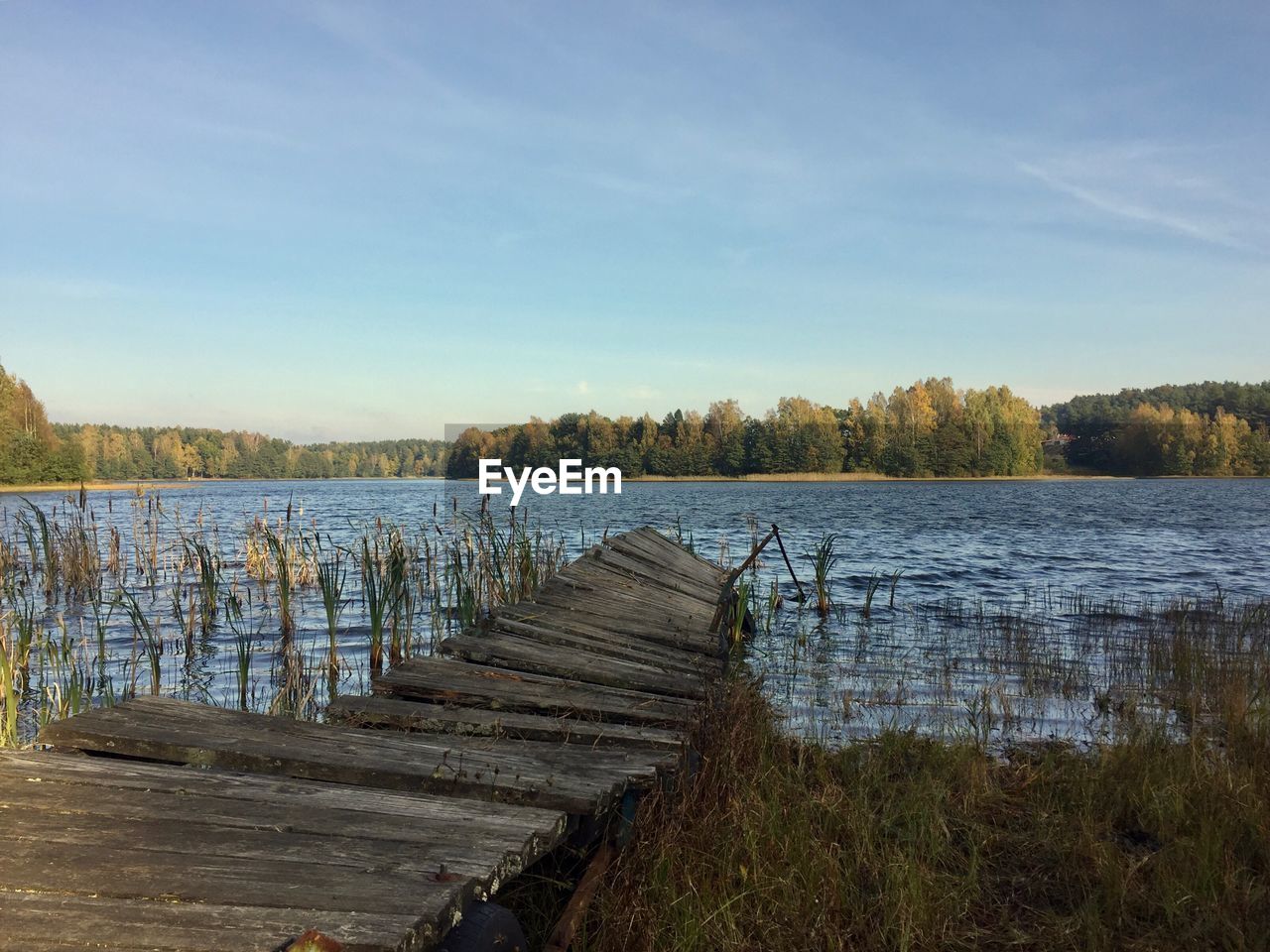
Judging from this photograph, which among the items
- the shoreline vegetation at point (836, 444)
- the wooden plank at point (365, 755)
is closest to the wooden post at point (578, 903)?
the wooden plank at point (365, 755)

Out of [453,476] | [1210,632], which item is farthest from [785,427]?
[1210,632]

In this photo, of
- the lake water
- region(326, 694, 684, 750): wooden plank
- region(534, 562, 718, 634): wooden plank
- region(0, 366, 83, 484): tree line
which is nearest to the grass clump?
region(326, 694, 684, 750): wooden plank

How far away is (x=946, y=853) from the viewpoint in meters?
4.17

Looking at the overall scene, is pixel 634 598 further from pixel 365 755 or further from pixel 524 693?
pixel 365 755

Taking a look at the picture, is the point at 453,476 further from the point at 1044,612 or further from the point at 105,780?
the point at 105,780

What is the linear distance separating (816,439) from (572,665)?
98.4 metres

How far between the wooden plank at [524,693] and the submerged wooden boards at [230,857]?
1581mm

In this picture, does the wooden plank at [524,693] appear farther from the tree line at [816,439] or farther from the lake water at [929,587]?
the tree line at [816,439]

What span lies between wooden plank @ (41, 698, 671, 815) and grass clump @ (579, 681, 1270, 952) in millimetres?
442

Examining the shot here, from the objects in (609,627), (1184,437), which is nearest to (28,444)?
(609,627)

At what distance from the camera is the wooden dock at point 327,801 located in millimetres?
2074

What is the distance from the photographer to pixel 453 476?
335 feet

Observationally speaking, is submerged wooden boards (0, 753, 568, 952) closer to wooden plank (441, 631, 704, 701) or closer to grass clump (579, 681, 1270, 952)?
grass clump (579, 681, 1270, 952)

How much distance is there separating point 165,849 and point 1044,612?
13.6 m
